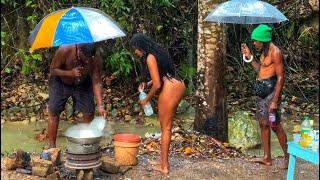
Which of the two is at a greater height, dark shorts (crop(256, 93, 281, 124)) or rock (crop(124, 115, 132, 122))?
dark shorts (crop(256, 93, 281, 124))

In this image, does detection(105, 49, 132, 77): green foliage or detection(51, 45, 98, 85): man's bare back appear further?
detection(105, 49, 132, 77): green foliage

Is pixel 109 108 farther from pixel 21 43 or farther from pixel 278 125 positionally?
pixel 278 125

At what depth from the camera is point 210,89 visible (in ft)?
23.6

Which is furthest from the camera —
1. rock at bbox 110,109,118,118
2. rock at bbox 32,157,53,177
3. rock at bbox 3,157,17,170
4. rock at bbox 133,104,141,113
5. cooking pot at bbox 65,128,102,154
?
rock at bbox 133,104,141,113

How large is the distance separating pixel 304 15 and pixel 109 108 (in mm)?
4885

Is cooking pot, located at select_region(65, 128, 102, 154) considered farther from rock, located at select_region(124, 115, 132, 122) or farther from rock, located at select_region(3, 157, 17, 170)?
rock, located at select_region(124, 115, 132, 122)

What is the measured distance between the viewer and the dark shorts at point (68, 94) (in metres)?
6.02

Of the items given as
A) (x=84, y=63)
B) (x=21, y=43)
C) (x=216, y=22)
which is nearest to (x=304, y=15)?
(x=216, y=22)

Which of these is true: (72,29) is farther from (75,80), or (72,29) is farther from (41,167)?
(41,167)

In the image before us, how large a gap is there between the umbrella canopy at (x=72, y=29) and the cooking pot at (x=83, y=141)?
102cm

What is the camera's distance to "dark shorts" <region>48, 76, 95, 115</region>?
237 inches

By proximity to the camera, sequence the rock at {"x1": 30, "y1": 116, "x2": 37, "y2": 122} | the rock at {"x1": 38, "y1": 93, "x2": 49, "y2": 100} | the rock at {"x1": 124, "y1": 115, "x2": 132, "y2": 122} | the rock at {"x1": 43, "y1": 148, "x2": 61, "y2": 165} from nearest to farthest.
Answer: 1. the rock at {"x1": 43, "y1": 148, "x2": 61, "y2": 165}
2. the rock at {"x1": 30, "y1": 116, "x2": 37, "y2": 122}
3. the rock at {"x1": 124, "y1": 115, "x2": 132, "y2": 122}
4. the rock at {"x1": 38, "y1": 93, "x2": 49, "y2": 100}

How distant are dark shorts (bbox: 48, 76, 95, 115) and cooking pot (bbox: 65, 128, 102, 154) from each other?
903 mm

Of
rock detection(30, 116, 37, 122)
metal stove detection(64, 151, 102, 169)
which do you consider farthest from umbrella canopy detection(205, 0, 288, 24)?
rock detection(30, 116, 37, 122)
